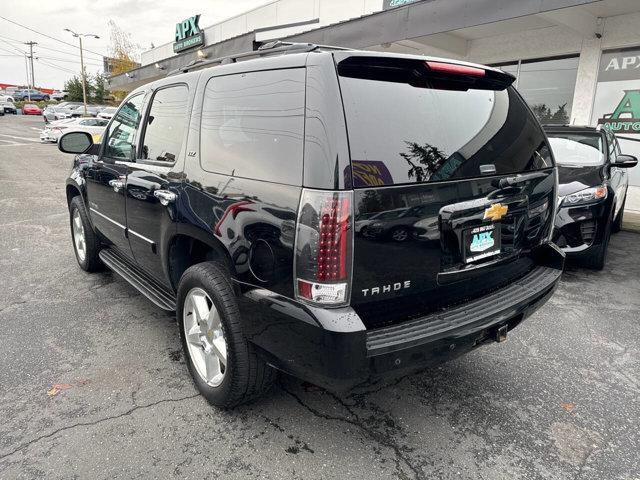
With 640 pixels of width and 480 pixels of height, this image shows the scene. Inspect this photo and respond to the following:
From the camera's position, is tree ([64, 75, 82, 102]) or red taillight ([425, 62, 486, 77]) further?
tree ([64, 75, 82, 102])

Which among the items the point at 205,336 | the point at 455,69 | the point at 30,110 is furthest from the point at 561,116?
the point at 30,110

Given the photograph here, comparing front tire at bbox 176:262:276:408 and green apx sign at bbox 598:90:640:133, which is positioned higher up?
green apx sign at bbox 598:90:640:133

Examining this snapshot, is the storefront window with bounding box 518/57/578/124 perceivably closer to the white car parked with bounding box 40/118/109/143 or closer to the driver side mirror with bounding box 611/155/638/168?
the driver side mirror with bounding box 611/155/638/168

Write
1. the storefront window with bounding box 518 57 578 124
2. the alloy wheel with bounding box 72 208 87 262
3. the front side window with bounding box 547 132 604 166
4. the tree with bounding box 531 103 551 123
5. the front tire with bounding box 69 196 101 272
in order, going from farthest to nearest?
1. the tree with bounding box 531 103 551 123
2. the storefront window with bounding box 518 57 578 124
3. the front side window with bounding box 547 132 604 166
4. the alloy wheel with bounding box 72 208 87 262
5. the front tire with bounding box 69 196 101 272

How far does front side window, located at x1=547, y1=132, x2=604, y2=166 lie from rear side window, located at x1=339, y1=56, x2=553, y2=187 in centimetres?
352

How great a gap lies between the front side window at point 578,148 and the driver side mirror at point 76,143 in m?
5.24

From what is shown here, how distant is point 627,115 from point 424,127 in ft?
29.1

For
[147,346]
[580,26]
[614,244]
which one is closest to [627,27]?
[580,26]

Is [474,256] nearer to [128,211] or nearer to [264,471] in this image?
[264,471]

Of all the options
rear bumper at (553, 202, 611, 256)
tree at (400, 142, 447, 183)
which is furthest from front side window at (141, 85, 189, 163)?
rear bumper at (553, 202, 611, 256)

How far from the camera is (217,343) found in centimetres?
259

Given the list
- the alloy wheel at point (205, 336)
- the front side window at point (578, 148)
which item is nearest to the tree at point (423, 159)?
the alloy wheel at point (205, 336)

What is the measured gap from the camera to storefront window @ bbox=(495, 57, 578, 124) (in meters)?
9.67

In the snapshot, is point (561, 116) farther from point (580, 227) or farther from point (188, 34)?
point (188, 34)
